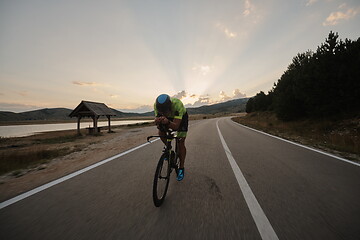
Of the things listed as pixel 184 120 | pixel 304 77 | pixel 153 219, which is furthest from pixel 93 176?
pixel 304 77

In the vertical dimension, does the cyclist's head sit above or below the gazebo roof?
below

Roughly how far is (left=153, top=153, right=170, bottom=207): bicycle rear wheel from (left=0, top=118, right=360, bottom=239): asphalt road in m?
0.14

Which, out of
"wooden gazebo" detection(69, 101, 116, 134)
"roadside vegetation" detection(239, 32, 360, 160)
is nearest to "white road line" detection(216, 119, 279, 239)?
"roadside vegetation" detection(239, 32, 360, 160)

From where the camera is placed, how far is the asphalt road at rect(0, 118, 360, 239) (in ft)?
5.59

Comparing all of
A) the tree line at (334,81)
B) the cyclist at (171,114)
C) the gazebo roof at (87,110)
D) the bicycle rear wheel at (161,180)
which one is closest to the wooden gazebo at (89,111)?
the gazebo roof at (87,110)

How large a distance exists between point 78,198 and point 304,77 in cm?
1857

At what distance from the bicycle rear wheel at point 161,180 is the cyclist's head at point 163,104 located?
835 mm

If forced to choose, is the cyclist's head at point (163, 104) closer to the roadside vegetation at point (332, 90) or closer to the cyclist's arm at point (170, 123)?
the cyclist's arm at point (170, 123)

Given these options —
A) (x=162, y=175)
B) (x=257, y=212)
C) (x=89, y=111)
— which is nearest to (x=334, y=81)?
(x=257, y=212)

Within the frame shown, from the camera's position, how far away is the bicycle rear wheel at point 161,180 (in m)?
2.18

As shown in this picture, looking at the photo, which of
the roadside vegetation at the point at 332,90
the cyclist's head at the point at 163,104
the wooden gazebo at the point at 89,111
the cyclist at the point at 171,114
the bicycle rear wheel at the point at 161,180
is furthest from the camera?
the wooden gazebo at the point at 89,111

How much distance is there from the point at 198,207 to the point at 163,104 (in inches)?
71.0

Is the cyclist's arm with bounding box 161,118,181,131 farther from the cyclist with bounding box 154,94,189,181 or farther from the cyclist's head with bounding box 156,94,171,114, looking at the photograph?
the cyclist's head with bounding box 156,94,171,114

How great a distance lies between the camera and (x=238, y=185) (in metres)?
2.87
